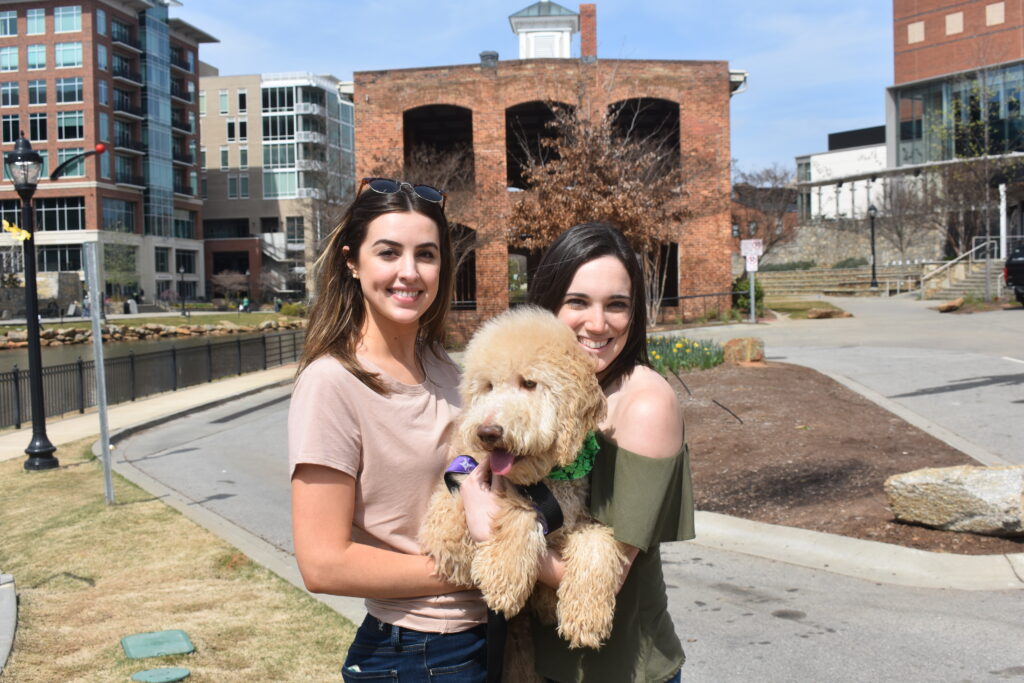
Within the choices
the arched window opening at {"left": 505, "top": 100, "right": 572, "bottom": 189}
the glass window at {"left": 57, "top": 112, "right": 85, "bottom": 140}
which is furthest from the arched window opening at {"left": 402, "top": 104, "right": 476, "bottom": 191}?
the glass window at {"left": 57, "top": 112, "right": 85, "bottom": 140}

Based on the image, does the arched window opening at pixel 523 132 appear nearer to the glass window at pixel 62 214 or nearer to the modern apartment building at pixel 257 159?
the glass window at pixel 62 214

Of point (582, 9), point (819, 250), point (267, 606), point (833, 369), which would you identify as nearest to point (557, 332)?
point (267, 606)

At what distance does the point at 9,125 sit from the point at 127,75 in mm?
11012

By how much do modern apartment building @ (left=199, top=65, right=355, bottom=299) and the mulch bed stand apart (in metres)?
87.0

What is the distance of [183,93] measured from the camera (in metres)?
88.6

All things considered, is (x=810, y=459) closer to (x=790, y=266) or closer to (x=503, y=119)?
(x=503, y=119)

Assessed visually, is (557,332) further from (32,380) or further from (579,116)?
(579,116)

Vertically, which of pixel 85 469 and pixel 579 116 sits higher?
pixel 579 116

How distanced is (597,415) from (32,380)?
1275 cm

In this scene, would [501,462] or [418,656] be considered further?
[418,656]

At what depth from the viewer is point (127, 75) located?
79375 millimetres

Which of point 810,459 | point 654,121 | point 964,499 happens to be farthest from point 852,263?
point 964,499

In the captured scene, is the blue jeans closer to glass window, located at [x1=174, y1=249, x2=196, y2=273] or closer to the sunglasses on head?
the sunglasses on head

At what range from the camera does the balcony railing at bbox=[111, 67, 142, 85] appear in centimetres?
7794
